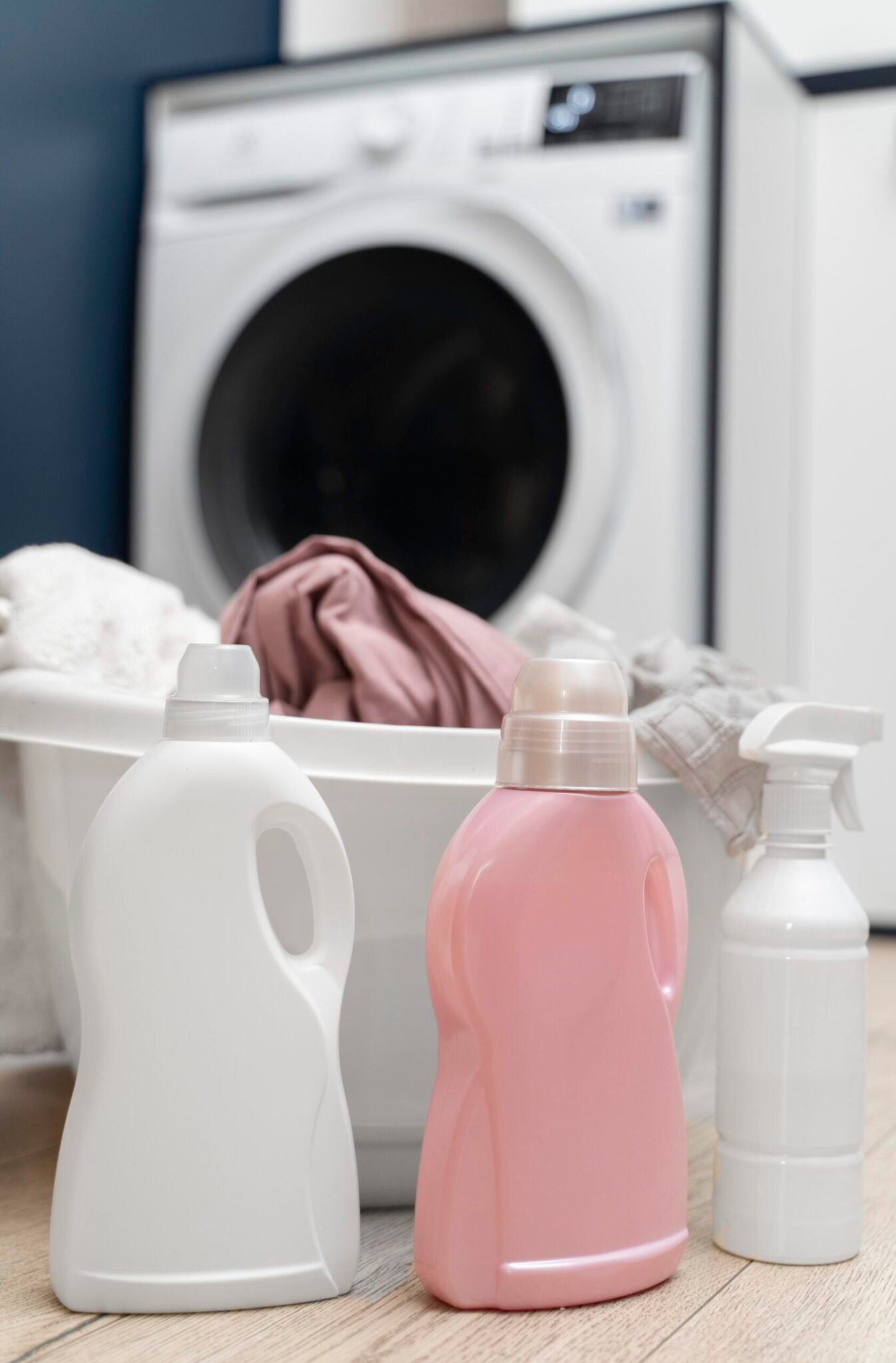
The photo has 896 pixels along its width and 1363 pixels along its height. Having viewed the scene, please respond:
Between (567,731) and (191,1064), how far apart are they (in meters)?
0.20

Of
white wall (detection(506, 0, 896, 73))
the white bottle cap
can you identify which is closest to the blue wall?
white wall (detection(506, 0, 896, 73))

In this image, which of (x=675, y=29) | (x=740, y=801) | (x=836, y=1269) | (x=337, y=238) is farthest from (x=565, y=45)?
(x=836, y=1269)

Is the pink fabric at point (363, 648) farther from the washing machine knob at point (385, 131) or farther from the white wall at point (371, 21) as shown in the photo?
the white wall at point (371, 21)

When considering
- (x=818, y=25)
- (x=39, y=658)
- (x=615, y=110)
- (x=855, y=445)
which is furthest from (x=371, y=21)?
(x=39, y=658)

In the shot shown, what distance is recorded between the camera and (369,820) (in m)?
0.68

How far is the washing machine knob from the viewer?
160 centimetres

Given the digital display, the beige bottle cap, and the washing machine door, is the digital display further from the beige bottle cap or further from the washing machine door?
the beige bottle cap

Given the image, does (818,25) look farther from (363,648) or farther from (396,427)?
(363,648)

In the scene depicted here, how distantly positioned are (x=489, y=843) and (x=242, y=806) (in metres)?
0.10

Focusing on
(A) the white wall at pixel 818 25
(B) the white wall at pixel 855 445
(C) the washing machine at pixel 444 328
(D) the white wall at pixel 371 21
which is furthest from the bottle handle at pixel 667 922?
(D) the white wall at pixel 371 21

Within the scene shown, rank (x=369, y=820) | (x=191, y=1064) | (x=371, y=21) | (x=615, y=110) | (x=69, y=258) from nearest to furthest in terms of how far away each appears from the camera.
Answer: (x=191, y=1064) < (x=369, y=820) < (x=615, y=110) < (x=69, y=258) < (x=371, y=21)

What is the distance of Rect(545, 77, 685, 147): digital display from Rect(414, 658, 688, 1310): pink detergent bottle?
3.51ft

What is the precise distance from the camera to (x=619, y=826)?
58 centimetres

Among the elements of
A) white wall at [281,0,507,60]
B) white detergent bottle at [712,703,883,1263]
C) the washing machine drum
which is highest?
white wall at [281,0,507,60]
